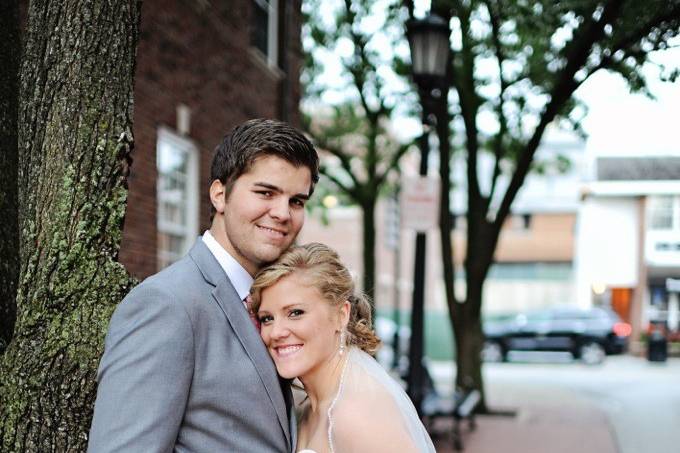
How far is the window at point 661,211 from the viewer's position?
13.3m

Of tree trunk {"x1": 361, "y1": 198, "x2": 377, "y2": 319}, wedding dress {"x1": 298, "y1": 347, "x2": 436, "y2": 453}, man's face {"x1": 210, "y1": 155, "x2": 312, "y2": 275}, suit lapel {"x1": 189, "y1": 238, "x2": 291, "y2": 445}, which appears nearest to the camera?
suit lapel {"x1": 189, "y1": 238, "x2": 291, "y2": 445}

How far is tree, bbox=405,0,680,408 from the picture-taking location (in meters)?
10.4

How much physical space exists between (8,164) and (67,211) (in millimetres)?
717

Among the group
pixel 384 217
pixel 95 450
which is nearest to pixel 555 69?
pixel 95 450

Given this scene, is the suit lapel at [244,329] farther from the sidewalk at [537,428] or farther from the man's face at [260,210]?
the sidewalk at [537,428]

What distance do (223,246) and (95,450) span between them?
31.5 inches

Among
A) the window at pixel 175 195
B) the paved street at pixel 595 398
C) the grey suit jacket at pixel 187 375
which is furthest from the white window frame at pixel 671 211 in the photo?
the grey suit jacket at pixel 187 375

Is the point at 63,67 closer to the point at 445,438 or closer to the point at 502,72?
the point at 445,438

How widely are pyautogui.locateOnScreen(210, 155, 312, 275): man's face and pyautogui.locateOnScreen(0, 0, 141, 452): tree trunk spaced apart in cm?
41

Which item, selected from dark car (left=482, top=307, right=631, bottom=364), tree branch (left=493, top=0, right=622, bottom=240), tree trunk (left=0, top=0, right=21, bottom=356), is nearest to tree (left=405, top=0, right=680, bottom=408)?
tree branch (left=493, top=0, right=622, bottom=240)

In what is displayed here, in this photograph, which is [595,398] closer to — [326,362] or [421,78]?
[421,78]

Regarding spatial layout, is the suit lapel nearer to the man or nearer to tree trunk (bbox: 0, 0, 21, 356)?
the man

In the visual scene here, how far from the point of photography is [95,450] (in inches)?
88.9

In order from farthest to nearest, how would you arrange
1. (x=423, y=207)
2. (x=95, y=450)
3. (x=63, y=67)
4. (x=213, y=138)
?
1. (x=213, y=138)
2. (x=423, y=207)
3. (x=63, y=67)
4. (x=95, y=450)
